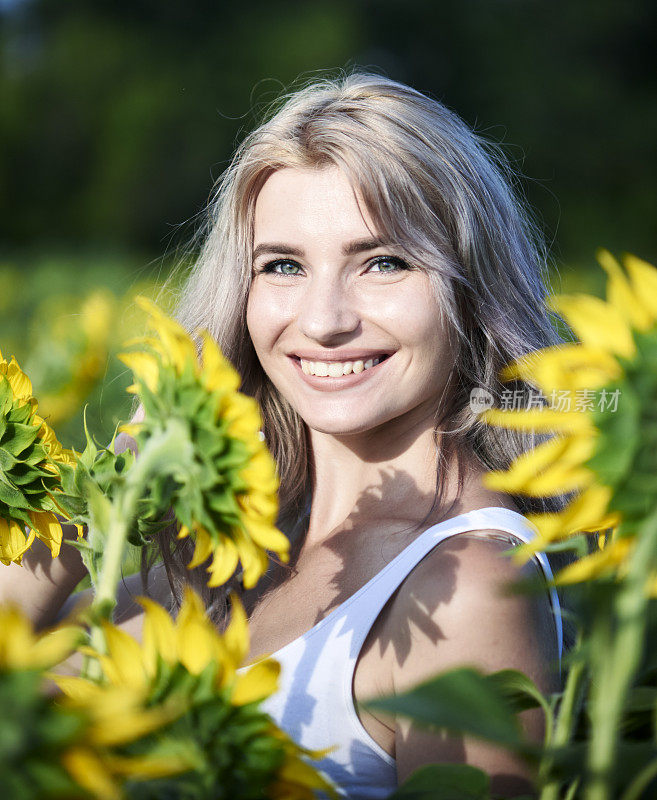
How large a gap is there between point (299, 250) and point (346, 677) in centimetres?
53

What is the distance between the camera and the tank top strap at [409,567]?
1113 mm

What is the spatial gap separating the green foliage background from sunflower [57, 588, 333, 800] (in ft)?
46.2

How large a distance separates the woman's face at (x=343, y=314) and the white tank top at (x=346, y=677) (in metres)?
0.20

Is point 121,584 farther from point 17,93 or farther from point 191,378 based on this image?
point 17,93

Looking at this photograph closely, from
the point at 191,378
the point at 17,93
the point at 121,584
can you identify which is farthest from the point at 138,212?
the point at 191,378

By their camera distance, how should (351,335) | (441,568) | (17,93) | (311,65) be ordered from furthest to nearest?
(17,93), (311,65), (351,335), (441,568)

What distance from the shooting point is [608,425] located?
1.69 ft

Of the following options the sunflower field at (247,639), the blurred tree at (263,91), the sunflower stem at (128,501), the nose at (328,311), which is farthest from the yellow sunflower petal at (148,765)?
the blurred tree at (263,91)

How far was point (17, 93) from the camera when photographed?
16625mm

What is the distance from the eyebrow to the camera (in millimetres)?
1224

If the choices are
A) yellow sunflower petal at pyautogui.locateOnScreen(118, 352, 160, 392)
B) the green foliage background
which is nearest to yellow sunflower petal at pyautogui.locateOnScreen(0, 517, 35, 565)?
yellow sunflower petal at pyautogui.locateOnScreen(118, 352, 160, 392)

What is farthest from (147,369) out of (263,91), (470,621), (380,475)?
(263,91)

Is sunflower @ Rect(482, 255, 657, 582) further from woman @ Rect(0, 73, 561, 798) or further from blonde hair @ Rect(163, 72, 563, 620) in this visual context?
blonde hair @ Rect(163, 72, 563, 620)

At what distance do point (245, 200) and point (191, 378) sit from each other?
0.81 m
